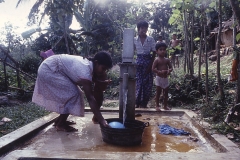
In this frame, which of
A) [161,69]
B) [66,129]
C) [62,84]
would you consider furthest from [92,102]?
[161,69]

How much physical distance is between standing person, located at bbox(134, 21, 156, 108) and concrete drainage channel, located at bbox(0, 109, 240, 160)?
4.27 feet

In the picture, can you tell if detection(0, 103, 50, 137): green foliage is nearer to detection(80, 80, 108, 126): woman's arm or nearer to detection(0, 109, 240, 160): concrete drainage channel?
detection(0, 109, 240, 160): concrete drainage channel

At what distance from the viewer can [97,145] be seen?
2.57 metres

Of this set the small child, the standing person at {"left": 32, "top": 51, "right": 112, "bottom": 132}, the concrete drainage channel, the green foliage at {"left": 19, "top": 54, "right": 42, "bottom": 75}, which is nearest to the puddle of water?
the concrete drainage channel

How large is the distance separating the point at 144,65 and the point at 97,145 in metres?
2.56

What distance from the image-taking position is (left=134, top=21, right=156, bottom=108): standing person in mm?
4738

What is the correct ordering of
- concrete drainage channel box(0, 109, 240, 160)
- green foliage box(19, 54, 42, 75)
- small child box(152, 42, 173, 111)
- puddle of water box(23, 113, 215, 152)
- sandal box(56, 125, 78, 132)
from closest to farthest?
concrete drainage channel box(0, 109, 240, 160)
puddle of water box(23, 113, 215, 152)
sandal box(56, 125, 78, 132)
small child box(152, 42, 173, 111)
green foliage box(19, 54, 42, 75)

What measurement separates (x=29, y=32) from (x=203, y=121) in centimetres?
1239

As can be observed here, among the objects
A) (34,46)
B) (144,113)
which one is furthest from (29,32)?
(144,113)

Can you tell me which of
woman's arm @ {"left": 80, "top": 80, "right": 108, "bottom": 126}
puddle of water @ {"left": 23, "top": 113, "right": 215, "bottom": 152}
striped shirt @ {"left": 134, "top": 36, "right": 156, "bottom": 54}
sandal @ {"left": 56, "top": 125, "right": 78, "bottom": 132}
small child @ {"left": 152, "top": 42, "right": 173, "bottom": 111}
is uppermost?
striped shirt @ {"left": 134, "top": 36, "right": 156, "bottom": 54}

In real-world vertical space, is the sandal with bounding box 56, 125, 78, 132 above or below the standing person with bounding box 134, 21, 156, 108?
below

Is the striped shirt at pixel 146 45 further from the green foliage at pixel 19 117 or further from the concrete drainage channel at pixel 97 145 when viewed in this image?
the green foliage at pixel 19 117

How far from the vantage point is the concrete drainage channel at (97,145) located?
1.99 m

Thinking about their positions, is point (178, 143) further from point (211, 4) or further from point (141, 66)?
point (211, 4)
